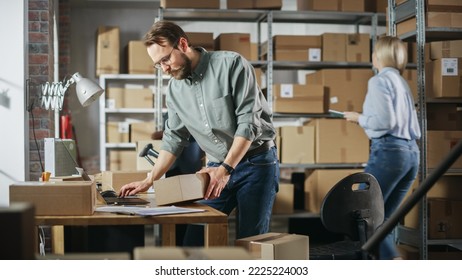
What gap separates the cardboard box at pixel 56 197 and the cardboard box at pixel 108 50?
17.2 ft

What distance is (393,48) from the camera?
3.17m

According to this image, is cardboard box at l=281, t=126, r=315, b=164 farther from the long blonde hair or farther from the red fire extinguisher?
the red fire extinguisher

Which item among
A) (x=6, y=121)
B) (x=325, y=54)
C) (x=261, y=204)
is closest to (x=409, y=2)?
(x=325, y=54)

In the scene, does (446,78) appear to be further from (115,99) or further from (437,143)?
(115,99)

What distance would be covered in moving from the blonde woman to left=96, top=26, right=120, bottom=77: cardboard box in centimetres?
418

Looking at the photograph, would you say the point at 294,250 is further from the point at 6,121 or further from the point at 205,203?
the point at 6,121

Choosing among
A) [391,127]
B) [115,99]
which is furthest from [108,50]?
[391,127]

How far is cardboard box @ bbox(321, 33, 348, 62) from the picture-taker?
494 centimetres

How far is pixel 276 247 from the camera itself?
5.66 feet

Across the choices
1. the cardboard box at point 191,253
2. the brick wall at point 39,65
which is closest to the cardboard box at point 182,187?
the cardboard box at point 191,253

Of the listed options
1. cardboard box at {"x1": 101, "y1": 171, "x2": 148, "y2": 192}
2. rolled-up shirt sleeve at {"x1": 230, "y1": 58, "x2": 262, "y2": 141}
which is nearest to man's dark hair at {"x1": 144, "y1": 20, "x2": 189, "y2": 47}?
rolled-up shirt sleeve at {"x1": 230, "y1": 58, "x2": 262, "y2": 141}

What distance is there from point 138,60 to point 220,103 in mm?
4817
